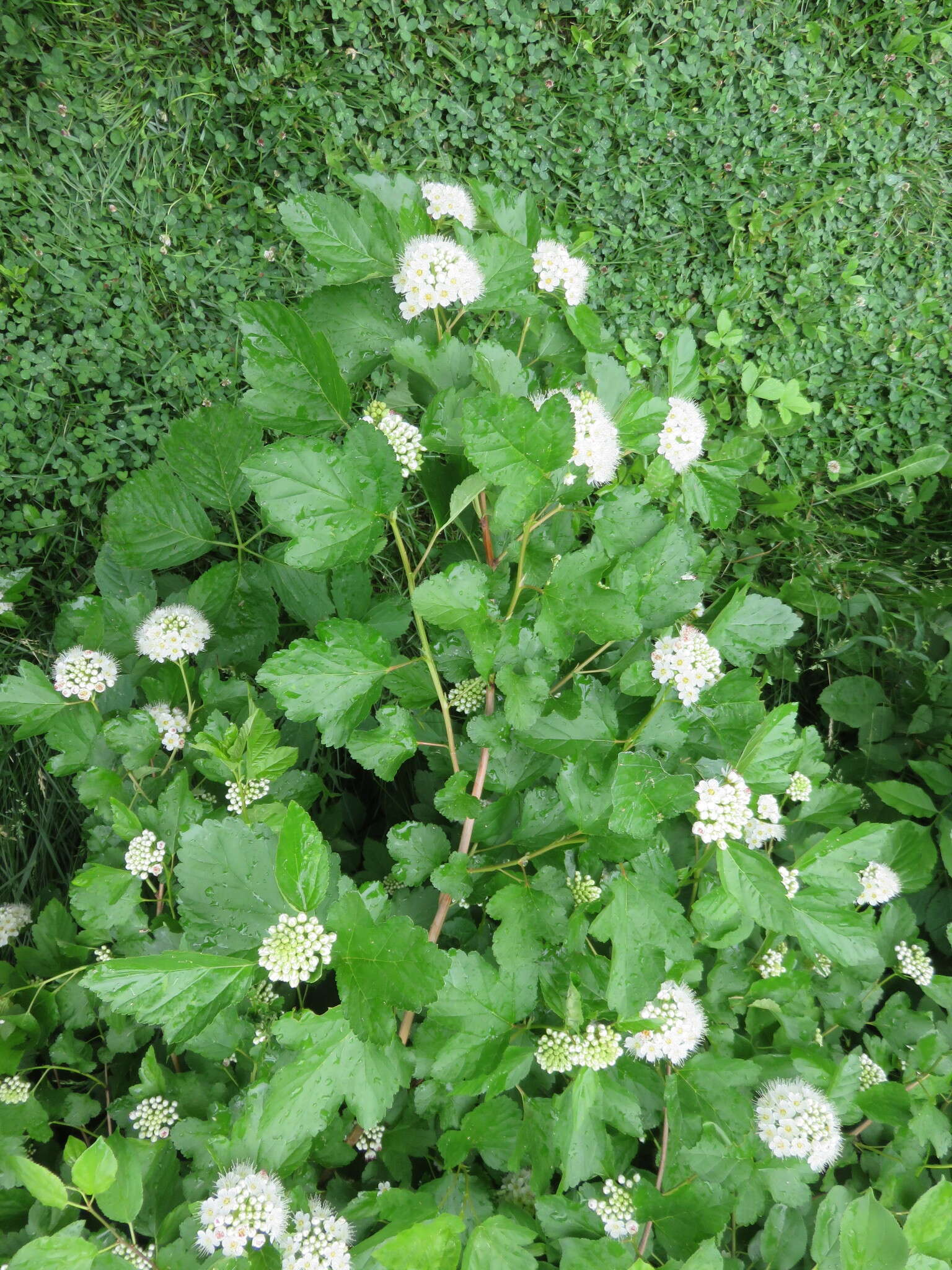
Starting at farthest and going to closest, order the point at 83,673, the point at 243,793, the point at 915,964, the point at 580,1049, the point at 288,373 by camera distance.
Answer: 1. the point at 915,964
2. the point at 83,673
3. the point at 243,793
4. the point at 580,1049
5. the point at 288,373

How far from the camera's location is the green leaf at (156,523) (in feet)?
4.34

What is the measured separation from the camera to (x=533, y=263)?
99 cm

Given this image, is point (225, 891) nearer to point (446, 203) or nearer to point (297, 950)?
point (297, 950)

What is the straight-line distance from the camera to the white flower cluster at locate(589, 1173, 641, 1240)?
1.04m

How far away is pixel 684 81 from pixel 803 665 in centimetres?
175

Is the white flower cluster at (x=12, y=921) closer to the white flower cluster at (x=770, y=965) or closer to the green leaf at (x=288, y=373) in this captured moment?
the green leaf at (x=288, y=373)

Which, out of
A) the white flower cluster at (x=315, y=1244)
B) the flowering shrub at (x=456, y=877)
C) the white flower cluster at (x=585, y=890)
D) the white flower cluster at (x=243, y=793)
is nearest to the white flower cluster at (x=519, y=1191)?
the flowering shrub at (x=456, y=877)

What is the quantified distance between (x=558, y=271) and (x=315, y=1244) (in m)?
1.18

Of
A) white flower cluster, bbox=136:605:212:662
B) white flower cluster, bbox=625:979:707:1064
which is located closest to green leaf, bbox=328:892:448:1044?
white flower cluster, bbox=625:979:707:1064

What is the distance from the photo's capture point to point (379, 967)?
2.59 feet

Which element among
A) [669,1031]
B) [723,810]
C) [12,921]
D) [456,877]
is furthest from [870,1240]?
[12,921]

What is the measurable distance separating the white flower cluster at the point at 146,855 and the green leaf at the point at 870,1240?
2.99 feet

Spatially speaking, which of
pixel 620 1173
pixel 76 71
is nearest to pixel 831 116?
pixel 76 71

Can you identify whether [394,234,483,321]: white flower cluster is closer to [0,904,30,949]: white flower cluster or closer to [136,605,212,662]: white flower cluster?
[136,605,212,662]: white flower cluster
